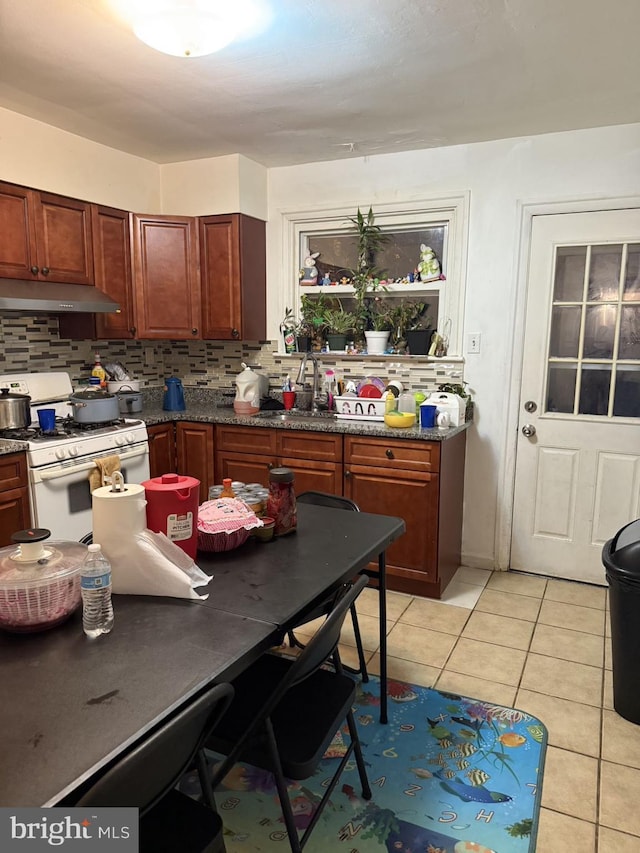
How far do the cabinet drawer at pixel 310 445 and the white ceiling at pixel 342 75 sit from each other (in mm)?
1676

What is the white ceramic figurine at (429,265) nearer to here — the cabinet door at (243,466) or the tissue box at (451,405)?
the tissue box at (451,405)

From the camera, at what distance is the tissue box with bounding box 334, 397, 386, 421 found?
11.7ft

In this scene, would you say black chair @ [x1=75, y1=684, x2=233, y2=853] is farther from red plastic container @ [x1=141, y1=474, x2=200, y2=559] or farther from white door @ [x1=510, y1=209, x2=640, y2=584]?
white door @ [x1=510, y1=209, x2=640, y2=584]

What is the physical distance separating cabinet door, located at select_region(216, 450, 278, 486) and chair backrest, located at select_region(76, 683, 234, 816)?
2461 millimetres

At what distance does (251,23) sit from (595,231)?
2103mm

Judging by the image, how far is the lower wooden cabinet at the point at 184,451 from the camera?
Result: 148 inches

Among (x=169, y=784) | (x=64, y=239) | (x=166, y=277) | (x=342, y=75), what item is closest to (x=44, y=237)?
(x=64, y=239)

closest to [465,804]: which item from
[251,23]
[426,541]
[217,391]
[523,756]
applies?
[523,756]

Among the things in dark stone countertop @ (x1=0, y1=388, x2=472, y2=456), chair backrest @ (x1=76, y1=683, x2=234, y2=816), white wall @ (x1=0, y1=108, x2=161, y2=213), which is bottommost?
chair backrest @ (x1=76, y1=683, x2=234, y2=816)

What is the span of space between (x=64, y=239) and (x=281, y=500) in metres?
2.41

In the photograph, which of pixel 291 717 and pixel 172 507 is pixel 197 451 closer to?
pixel 172 507

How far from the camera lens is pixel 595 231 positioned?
3244mm

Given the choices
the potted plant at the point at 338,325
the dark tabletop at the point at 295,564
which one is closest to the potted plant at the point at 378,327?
the potted plant at the point at 338,325

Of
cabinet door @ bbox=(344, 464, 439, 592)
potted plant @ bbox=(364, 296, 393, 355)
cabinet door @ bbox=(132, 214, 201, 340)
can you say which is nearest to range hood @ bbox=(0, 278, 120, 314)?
cabinet door @ bbox=(132, 214, 201, 340)
